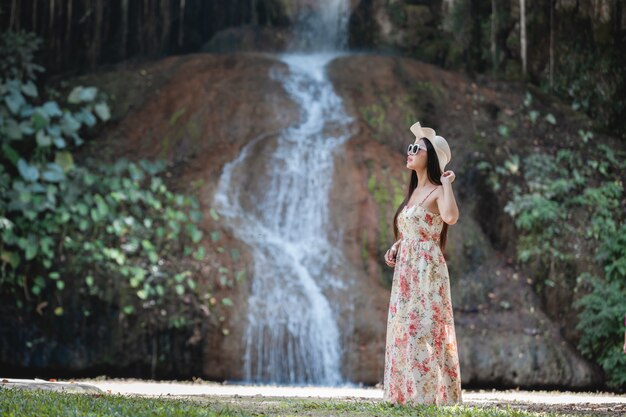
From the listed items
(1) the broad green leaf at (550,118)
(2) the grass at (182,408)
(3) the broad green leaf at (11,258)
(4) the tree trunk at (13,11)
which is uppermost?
(4) the tree trunk at (13,11)

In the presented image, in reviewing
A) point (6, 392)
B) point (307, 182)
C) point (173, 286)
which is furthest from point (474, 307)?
point (6, 392)

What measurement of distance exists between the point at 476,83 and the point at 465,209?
4613mm

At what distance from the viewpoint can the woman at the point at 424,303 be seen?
6543mm

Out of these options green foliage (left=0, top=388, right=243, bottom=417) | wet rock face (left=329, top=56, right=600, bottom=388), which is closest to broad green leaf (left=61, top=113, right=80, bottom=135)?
wet rock face (left=329, top=56, right=600, bottom=388)

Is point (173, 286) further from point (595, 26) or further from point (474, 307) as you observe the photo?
point (595, 26)

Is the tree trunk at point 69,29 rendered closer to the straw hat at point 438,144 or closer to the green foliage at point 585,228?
the green foliage at point 585,228

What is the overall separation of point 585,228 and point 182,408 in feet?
33.0

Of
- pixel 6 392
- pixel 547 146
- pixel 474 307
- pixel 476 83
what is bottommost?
pixel 6 392

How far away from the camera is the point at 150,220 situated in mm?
13750

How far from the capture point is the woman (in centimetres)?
654

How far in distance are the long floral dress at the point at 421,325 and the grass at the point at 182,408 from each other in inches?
7.5

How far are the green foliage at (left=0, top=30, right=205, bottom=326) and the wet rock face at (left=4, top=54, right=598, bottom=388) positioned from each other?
1.76ft

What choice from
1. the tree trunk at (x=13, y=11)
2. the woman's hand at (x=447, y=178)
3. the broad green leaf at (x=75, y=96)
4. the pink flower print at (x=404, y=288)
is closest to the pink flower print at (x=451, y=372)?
the pink flower print at (x=404, y=288)

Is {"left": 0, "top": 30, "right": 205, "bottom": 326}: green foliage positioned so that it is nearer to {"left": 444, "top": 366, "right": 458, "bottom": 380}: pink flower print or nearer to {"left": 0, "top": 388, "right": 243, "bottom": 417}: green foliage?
{"left": 0, "top": 388, "right": 243, "bottom": 417}: green foliage
